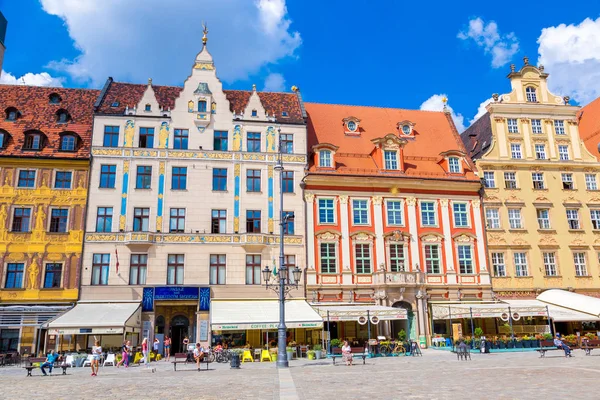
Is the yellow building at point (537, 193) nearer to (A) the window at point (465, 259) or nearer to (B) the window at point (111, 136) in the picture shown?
(A) the window at point (465, 259)

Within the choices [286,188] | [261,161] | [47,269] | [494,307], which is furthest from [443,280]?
[47,269]

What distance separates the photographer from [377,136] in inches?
1644

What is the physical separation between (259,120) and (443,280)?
56.2 feet

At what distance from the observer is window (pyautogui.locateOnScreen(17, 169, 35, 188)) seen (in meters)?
34.1

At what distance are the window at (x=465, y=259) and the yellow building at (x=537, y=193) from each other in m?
1.69

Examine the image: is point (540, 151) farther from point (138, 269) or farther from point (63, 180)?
point (63, 180)

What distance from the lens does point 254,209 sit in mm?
36062

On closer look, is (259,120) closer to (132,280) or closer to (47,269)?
(132,280)

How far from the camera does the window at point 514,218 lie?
3922 centimetres

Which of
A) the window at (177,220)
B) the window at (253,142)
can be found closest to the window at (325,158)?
the window at (253,142)

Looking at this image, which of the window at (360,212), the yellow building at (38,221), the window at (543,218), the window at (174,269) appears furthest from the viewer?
the window at (543,218)

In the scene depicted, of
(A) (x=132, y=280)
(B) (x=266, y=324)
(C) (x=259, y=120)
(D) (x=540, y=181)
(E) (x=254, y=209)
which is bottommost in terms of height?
(B) (x=266, y=324)

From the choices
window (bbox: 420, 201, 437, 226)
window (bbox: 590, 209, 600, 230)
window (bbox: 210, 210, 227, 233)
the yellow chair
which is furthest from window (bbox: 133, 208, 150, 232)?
window (bbox: 590, 209, 600, 230)

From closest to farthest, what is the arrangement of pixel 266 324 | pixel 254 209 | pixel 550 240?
pixel 266 324, pixel 254 209, pixel 550 240
